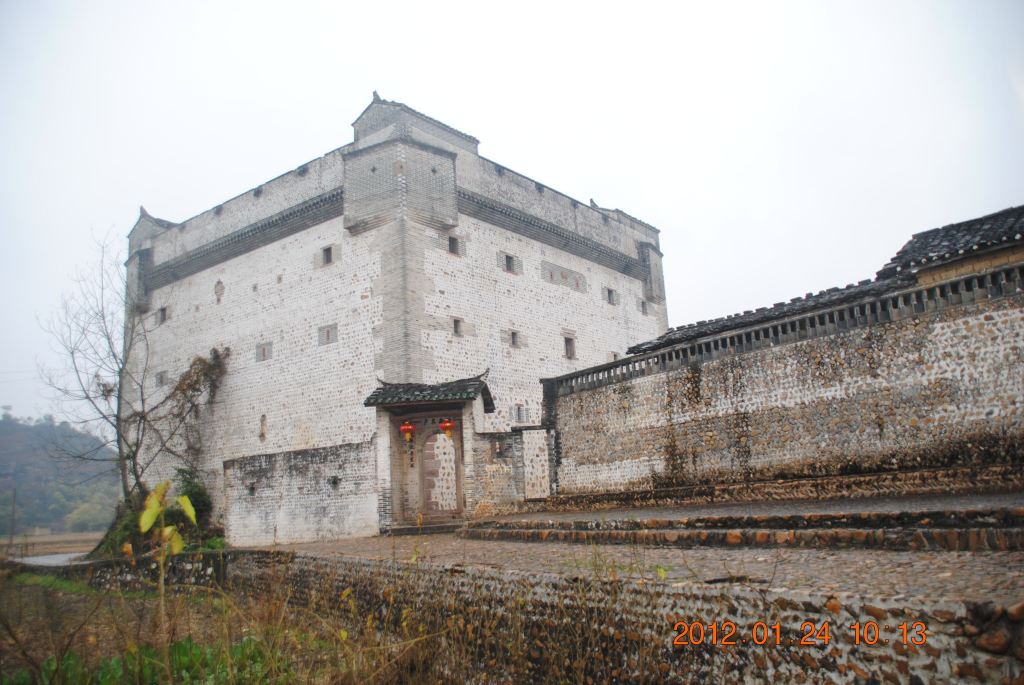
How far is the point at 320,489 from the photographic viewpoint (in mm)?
14797

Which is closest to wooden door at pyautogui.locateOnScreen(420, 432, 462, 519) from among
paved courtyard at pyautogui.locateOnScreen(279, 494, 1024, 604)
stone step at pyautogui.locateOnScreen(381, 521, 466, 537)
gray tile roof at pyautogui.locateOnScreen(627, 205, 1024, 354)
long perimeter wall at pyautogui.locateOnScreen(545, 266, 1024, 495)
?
stone step at pyautogui.locateOnScreen(381, 521, 466, 537)

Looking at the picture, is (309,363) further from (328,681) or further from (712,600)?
(712,600)

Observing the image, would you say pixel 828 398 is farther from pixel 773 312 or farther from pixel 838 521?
pixel 838 521

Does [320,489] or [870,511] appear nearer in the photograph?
[870,511]

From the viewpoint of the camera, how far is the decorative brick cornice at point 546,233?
2089cm

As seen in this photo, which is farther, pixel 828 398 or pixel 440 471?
pixel 440 471

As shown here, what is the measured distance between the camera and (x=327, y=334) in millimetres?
19781

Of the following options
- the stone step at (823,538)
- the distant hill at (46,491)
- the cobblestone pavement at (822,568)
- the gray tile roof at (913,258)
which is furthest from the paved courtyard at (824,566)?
the distant hill at (46,491)

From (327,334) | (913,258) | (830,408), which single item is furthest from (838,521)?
(327,334)

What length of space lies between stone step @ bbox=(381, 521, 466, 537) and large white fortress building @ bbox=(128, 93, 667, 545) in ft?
0.77

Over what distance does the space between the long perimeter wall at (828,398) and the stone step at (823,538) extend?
384 cm

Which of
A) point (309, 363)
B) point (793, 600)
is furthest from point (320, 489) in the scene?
point (793, 600)

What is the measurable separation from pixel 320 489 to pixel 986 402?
1231 cm

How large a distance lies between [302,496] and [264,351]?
771 cm
